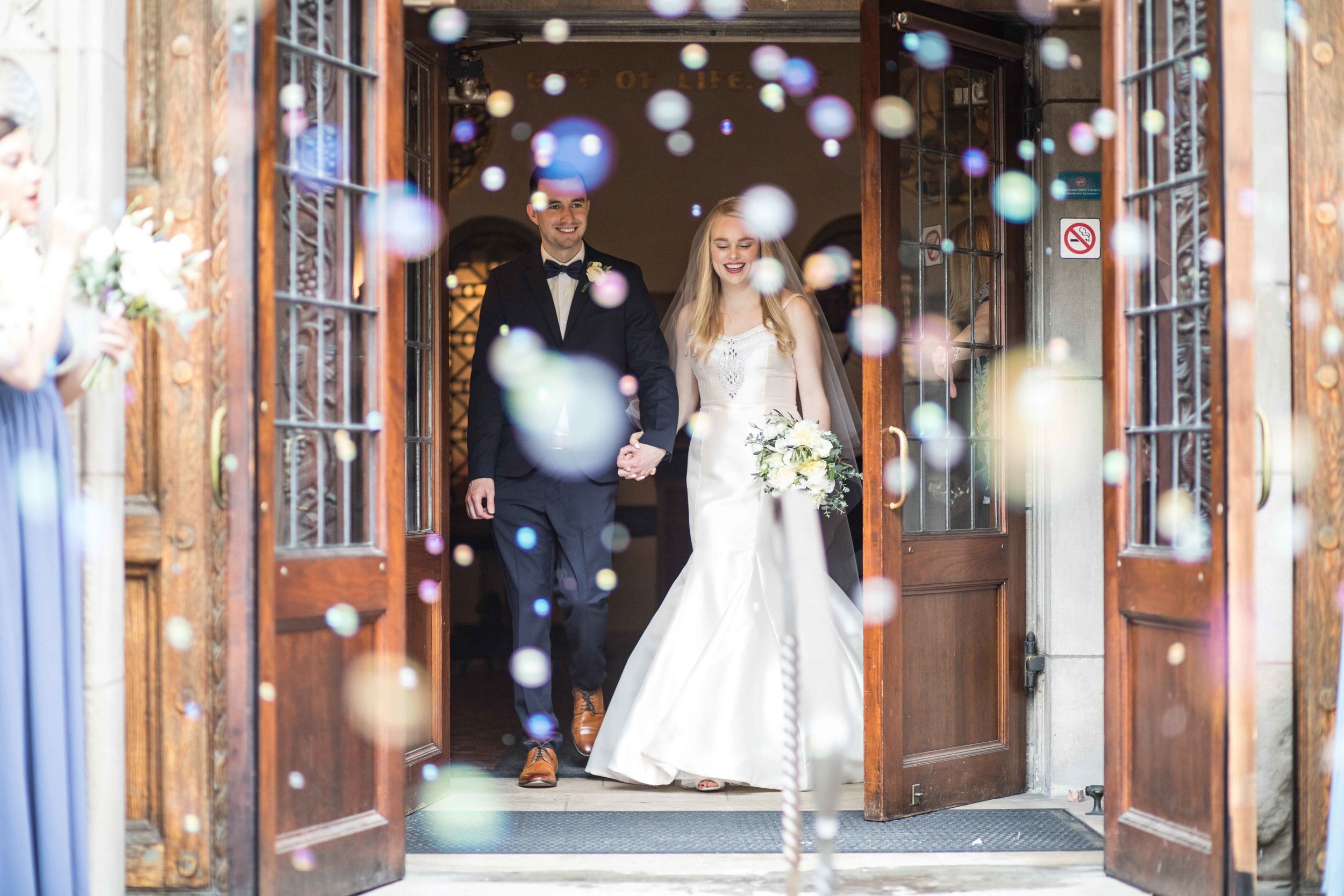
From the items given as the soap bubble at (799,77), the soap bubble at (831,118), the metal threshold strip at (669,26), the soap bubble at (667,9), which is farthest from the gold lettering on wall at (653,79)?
the soap bubble at (667,9)

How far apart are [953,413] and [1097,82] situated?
1.28m

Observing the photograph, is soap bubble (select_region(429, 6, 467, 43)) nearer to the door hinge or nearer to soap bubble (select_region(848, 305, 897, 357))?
soap bubble (select_region(848, 305, 897, 357))

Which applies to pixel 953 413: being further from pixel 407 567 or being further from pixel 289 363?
pixel 289 363

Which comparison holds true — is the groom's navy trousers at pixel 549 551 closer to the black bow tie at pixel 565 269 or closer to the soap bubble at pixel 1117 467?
the black bow tie at pixel 565 269

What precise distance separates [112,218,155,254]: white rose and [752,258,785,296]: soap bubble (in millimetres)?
2416

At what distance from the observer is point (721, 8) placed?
13.3 ft

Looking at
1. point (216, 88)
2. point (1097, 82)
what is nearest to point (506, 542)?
point (216, 88)

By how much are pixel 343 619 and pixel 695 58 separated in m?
5.59

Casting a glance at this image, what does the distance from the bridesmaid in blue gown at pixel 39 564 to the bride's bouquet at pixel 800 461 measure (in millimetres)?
2235

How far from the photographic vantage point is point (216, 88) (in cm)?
313

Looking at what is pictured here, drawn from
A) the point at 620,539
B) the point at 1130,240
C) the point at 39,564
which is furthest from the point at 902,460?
the point at 620,539

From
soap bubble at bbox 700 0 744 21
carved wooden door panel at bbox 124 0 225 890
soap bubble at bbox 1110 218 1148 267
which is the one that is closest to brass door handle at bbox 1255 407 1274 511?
soap bubble at bbox 1110 218 1148 267

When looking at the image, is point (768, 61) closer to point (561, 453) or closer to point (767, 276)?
point (767, 276)

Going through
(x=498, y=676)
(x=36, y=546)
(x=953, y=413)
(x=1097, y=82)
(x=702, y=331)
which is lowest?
(x=498, y=676)
